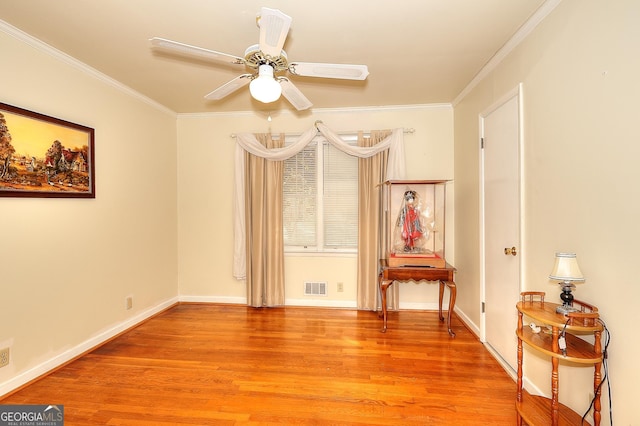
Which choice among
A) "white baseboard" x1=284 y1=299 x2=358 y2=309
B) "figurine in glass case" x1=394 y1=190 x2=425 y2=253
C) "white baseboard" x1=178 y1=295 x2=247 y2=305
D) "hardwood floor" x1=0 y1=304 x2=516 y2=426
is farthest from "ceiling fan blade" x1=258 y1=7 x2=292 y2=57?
"white baseboard" x1=178 y1=295 x2=247 y2=305

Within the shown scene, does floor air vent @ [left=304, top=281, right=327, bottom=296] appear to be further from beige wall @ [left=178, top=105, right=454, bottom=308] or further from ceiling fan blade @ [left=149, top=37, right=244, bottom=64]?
ceiling fan blade @ [left=149, top=37, right=244, bottom=64]

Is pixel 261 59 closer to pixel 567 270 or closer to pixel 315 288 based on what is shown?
pixel 567 270

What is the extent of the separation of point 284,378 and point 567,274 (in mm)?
2005

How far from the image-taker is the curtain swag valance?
3572 millimetres

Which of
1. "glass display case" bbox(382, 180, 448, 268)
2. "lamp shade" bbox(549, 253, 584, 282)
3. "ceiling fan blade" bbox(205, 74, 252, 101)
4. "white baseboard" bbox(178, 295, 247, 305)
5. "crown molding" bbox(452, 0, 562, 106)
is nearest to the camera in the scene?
"lamp shade" bbox(549, 253, 584, 282)

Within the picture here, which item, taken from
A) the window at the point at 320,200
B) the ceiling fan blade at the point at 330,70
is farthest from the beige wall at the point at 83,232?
the ceiling fan blade at the point at 330,70

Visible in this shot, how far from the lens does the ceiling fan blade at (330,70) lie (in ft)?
5.73

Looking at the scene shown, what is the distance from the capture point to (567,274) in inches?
56.9

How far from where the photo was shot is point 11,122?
207 cm

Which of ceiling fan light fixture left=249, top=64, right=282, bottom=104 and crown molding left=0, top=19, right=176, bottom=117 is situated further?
crown molding left=0, top=19, right=176, bottom=117

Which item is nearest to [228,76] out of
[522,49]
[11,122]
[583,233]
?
[11,122]

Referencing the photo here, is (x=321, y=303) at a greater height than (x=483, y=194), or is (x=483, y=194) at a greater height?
(x=483, y=194)

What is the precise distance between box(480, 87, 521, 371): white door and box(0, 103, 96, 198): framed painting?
12.1 feet

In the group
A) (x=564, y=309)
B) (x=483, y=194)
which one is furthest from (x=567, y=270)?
(x=483, y=194)
